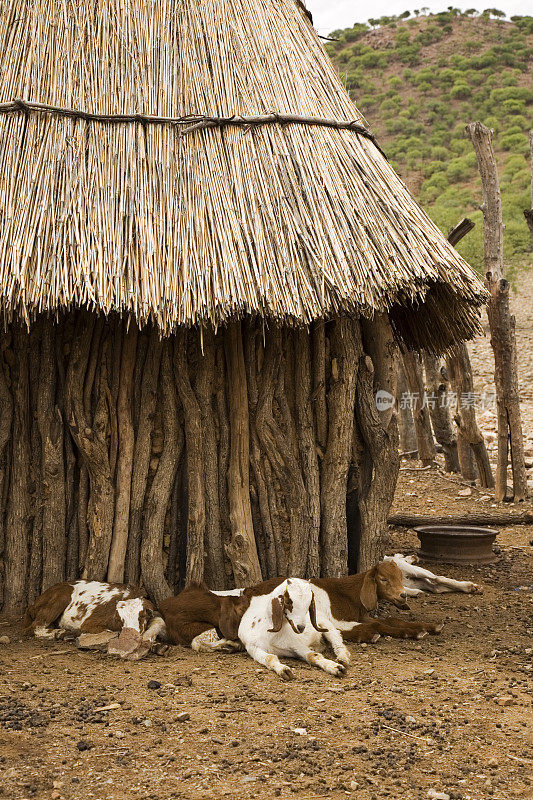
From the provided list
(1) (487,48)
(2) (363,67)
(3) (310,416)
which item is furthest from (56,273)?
(1) (487,48)

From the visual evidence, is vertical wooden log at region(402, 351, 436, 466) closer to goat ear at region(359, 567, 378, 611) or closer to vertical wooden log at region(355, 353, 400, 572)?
vertical wooden log at region(355, 353, 400, 572)

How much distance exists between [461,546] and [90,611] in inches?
131

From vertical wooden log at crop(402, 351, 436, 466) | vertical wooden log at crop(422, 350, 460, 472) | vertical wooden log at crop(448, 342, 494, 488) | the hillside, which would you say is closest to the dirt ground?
vertical wooden log at crop(448, 342, 494, 488)

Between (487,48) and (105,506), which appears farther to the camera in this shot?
(487,48)

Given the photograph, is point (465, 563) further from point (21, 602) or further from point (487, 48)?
point (487, 48)

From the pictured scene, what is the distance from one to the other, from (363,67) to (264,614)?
160 feet

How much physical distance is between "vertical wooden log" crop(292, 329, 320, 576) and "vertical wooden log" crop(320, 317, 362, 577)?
6 cm

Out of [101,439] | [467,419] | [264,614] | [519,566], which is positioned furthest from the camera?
[467,419]

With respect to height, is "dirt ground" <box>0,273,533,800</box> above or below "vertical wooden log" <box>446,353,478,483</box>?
below

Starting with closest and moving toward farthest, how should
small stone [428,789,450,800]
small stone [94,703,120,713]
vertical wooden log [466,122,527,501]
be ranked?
small stone [428,789,450,800], small stone [94,703,120,713], vertical wooden log [466,122,527,501]

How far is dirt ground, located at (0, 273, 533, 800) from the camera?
3000 mm

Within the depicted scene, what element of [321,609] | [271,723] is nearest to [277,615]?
[321,609]

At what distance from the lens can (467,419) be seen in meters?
9.75

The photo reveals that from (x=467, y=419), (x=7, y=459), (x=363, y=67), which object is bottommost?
(x=7, y=459)
